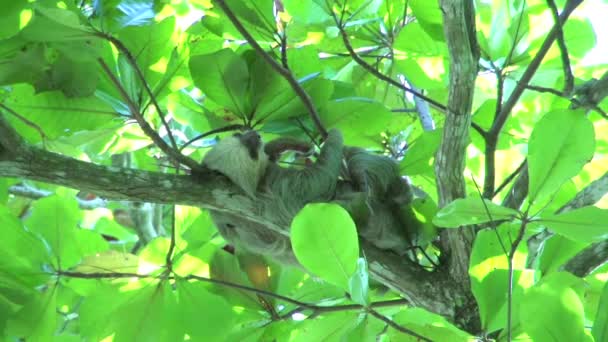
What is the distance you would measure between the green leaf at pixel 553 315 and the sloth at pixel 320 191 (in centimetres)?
130

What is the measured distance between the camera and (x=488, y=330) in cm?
212

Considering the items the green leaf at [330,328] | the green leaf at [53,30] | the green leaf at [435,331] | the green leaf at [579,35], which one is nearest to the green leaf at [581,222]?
the green leaf at [435,331]

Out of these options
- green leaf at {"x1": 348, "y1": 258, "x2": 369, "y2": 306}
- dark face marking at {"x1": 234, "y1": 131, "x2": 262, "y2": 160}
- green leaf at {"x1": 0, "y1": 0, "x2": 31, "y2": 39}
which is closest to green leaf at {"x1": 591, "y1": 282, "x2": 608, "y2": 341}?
green leaf at {"x1": 348, "y1": 258, "x2": 369, "y2": 306}

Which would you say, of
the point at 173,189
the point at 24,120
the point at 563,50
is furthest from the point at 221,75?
the point at 563,50

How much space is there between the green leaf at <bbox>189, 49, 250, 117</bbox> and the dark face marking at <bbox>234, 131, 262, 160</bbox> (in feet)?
1.61

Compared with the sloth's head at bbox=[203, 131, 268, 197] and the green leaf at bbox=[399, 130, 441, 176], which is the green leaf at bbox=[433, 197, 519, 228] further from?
the sloth's head at bbox=[203, 131, 268, 197]

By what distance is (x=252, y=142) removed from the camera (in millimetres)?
3430

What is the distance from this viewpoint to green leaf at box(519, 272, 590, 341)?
5.74 feet

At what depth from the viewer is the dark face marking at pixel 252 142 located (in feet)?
11.1

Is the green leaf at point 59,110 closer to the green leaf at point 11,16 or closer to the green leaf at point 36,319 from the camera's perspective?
the green leaf at point 11,16

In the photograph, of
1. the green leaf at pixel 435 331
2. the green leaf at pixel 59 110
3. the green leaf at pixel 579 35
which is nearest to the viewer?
the green leaf at pixel 435 331

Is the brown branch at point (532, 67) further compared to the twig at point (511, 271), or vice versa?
the brown branch at point (532, 67)

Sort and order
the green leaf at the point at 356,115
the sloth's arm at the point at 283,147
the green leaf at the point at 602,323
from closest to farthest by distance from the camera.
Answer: the green leaf at the point at 602,323 → the green leaf at the point at 356,115 → the sloth's arm at the point at 283,147

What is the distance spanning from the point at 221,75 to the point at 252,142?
683 millimetres
